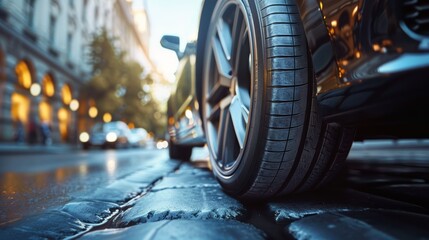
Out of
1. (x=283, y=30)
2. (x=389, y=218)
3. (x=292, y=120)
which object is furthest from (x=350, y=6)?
(x=389, y=218)

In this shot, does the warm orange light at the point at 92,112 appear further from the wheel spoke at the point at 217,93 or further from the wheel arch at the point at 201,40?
the wheel spoke at the point at 217,93

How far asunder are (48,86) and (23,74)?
113 inches

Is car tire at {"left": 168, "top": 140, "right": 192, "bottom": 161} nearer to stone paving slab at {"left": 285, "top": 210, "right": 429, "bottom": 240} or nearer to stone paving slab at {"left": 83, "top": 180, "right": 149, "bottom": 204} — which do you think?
stone paving slab at {"left": 83, "top": 180, "right": 149, "bottom": 204}

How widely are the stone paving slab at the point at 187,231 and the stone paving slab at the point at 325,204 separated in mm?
219

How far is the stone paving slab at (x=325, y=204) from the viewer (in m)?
1.23

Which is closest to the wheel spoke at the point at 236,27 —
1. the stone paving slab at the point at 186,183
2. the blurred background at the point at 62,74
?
the stone paving slab at the point at 186,183

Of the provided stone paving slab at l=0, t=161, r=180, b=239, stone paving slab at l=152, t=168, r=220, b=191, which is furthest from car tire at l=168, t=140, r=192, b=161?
stone paving slab at l=0, t=161, r=180, b=239

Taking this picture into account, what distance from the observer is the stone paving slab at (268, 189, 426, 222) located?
1229mm

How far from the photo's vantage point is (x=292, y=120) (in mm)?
1192

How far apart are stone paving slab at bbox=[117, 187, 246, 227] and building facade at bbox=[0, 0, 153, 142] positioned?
582 inches

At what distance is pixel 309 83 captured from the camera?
1.20 meters

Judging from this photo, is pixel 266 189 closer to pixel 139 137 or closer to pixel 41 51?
pixel 41 51

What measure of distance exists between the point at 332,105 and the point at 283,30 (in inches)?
14.7

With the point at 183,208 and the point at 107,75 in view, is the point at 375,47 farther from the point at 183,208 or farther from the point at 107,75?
the point at 107,75
